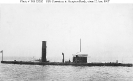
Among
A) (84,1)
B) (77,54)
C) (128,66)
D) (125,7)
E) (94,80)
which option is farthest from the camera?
(128,66)

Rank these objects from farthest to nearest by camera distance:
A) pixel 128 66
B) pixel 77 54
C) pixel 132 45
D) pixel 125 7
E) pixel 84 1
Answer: pixel 128 66
pixel 77 54
pixel 132 45
pixel 125 7
pixel 84 1

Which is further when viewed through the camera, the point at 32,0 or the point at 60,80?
the point at 60,80

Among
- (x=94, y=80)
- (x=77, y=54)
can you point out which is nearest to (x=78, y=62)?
(x=77, y=54)

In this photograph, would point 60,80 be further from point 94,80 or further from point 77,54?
point 77,54

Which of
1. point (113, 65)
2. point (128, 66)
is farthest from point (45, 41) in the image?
point (128, 66)

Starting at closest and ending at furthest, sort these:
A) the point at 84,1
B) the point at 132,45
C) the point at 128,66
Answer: the point at 84,1 → the point at 132,45 → the point at 128,66

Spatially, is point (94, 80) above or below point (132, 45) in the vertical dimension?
below

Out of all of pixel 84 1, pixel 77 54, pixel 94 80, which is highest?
pixel 84 1

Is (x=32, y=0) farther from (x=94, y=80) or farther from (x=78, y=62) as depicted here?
(x=78, y=62)

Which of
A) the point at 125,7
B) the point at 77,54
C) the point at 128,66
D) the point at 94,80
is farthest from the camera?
the point at 128,66
